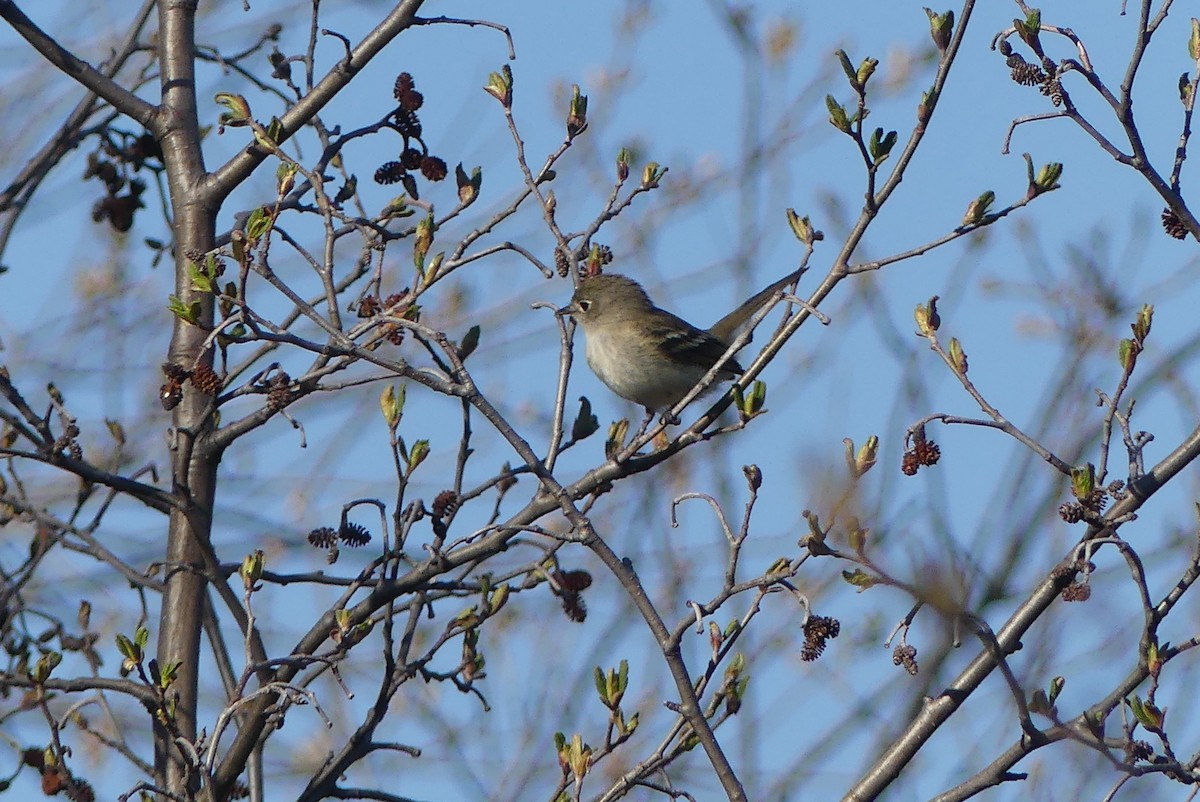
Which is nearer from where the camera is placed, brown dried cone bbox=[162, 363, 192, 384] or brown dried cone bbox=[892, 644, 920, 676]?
brown dried cone bbox=[892, 644, 920, 676]

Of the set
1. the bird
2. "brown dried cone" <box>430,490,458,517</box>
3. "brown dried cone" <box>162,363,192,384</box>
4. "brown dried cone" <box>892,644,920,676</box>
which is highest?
the bird

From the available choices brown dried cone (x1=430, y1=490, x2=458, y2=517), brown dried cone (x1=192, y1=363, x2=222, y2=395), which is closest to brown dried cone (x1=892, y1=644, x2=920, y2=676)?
brown dried cone (x1=430, y1=490, x2=458, y2=517)

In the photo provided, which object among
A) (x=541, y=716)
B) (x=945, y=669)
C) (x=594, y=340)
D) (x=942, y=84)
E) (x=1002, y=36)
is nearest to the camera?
(x=942, y=84)

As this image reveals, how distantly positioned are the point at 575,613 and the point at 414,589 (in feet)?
1.42

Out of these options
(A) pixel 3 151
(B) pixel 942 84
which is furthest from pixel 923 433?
(A) pixel 3 151

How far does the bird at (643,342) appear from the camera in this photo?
629 centimetres

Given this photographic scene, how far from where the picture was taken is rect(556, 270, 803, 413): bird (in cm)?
629

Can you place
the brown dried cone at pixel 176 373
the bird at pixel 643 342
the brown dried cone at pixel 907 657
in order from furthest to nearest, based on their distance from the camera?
the bird at pixel 643 342, the brown dried cone at pixel 176 373, the brown dried cone at pixel 907 657

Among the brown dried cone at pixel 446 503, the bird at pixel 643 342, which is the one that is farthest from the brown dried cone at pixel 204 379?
the bird at pixel 643 342

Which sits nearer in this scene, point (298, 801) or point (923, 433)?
point (923, 433)

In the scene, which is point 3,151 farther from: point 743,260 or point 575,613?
point 575,613

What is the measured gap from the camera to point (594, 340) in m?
6.60

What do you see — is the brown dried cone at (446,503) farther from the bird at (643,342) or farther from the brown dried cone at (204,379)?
the bird at (643,342)

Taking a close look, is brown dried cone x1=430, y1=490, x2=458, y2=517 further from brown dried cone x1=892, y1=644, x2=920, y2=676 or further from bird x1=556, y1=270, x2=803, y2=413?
bird x1=556, y1=270, x2=803, y2=413
